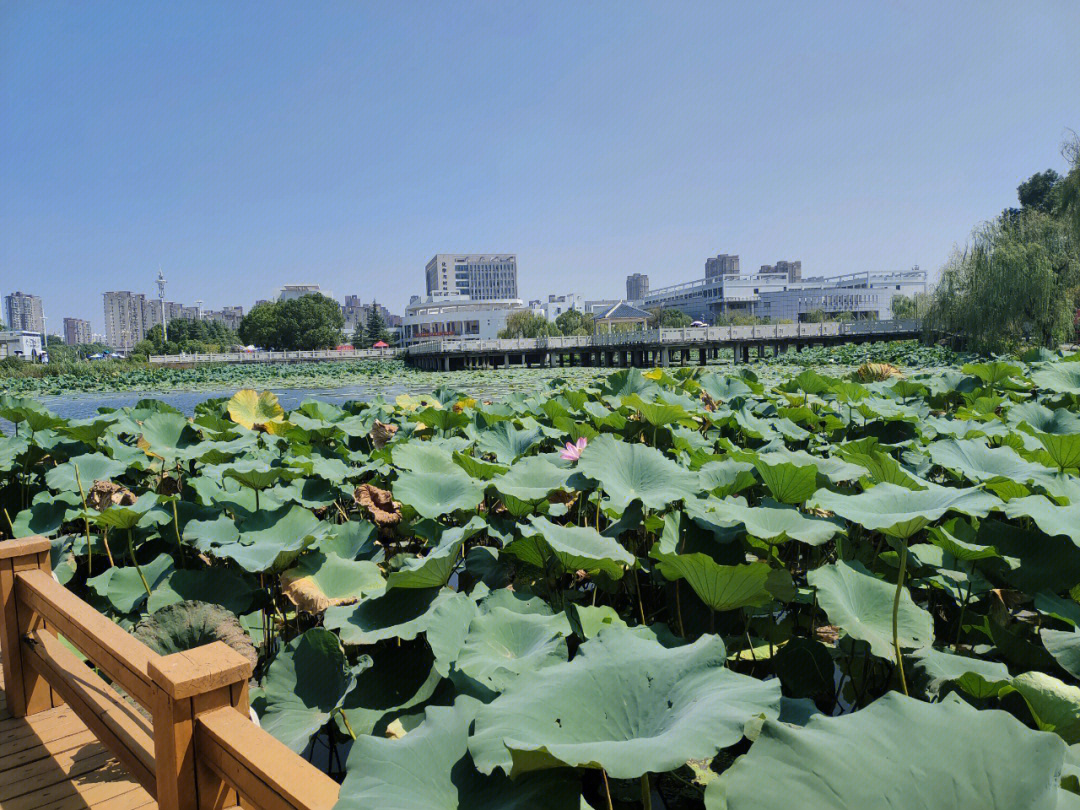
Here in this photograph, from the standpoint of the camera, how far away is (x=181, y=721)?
3.82 feet

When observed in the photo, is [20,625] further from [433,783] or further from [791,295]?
[791,295]

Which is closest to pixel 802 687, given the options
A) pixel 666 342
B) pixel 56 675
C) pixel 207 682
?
pixel 207 682

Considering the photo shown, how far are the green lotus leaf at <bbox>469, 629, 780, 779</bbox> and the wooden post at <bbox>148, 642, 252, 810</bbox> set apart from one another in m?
0.49

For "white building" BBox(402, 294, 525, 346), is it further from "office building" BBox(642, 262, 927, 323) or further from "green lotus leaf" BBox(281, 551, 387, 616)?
"green lotus leaf" BBox(281, 551, 387, 616)

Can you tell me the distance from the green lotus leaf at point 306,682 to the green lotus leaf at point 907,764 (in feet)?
3.44

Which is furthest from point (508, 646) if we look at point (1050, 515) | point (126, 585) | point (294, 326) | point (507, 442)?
point (294, 326)

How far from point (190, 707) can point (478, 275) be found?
128 m

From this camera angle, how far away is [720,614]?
71.7 inches

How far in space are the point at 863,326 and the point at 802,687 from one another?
123 ft

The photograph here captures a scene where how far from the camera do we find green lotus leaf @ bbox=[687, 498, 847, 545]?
162cm

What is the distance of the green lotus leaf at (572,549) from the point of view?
158 centimetres

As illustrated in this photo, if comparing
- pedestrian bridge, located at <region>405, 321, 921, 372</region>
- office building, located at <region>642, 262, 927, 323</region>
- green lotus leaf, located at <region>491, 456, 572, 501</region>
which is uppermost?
office building, located at <region>642, 262, 927, 323</region>

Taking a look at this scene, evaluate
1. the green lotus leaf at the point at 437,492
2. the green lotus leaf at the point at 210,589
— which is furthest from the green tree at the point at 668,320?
the green lotus leaf at the point at 210,589

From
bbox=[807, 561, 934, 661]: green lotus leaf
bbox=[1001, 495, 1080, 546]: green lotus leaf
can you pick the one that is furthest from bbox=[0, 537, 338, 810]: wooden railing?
bbox=[1001, 495, 1080, 546]: green lotus leaf
